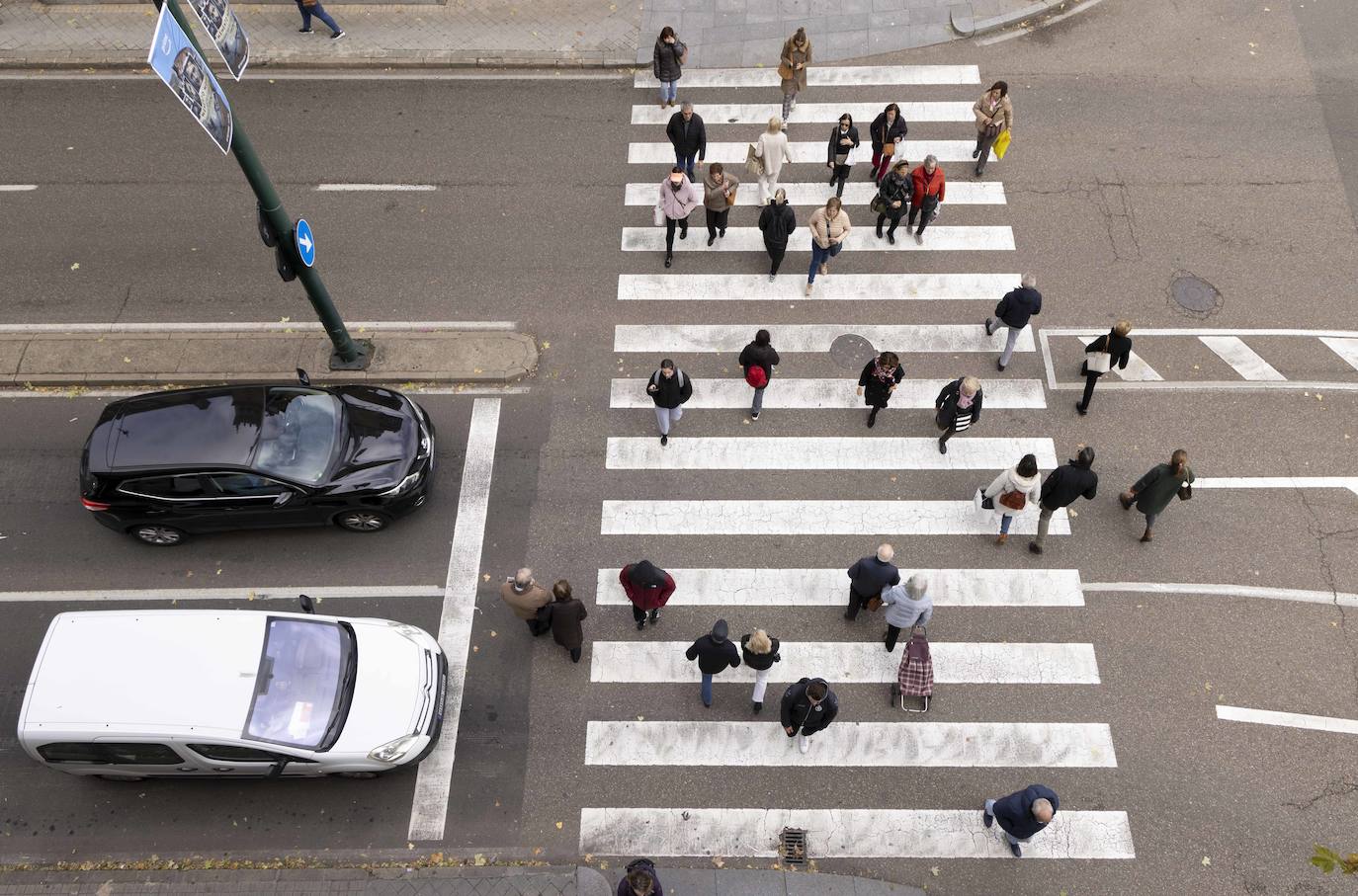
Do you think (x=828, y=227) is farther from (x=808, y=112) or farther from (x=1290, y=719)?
(x=1290, y=719)

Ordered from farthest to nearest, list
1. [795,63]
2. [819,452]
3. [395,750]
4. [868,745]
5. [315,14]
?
[315,14] → [795,63] → [819,452] → [868,745] → [395,750]

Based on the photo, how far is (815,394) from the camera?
40.4 feet

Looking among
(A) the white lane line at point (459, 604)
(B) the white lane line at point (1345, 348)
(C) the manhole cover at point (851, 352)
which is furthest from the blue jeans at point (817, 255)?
(B) the white lane line at point (1345, 348)

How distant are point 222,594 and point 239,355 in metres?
3.68

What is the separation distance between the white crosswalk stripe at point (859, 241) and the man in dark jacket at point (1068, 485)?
482 centimetres

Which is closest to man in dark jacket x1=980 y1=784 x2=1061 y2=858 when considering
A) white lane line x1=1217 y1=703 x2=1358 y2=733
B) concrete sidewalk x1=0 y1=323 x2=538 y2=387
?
white lane line x1=1217 y1=703 x2=1358 y2=733

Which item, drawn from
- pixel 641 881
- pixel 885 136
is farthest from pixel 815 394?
pixel 641 881

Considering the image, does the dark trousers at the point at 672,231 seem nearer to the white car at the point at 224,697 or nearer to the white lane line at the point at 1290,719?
the white car at the point at 224,697

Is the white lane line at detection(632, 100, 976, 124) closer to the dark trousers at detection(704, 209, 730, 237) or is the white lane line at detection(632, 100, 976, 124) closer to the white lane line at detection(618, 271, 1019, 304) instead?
the dark trousers at detection(704, 209, 730, 237)

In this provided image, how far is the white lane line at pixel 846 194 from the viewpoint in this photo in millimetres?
14406

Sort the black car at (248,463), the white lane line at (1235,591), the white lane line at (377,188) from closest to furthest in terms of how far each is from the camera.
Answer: the black car at (248,463), the white lane line at (1235,591), the white lane line at (377,188)

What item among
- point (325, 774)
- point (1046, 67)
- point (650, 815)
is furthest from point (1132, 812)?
point (1046, 67)

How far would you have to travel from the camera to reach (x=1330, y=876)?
893cm

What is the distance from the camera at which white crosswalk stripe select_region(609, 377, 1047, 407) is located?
12211 millimetres
